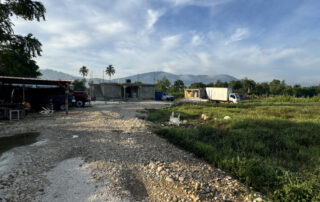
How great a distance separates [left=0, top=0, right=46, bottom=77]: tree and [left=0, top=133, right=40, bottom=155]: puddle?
1156cm

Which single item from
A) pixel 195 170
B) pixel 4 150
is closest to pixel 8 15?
pixel 4 150

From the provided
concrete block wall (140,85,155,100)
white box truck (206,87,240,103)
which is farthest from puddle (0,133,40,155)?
concrete block wall (140,85,155,100)

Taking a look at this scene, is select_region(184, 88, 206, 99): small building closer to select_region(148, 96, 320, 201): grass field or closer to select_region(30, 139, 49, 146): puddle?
select_region(148, 96, 320, 201): grass field

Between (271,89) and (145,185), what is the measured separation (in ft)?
244

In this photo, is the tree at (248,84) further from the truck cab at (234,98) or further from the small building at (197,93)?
the truck cab at (234,98)

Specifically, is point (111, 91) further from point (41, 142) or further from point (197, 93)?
point (41, 142)

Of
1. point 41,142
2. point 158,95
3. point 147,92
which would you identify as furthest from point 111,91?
point 41,142

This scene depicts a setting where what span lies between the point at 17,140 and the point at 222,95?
27965 mm

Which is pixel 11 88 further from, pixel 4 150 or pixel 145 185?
pixel 145 185

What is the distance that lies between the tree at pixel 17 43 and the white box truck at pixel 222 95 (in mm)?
27684

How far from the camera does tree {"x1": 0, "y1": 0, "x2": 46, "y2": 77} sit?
13.1m

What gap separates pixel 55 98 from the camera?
14.9 metres

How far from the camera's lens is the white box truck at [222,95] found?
84.2ft

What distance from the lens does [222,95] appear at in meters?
27.4
